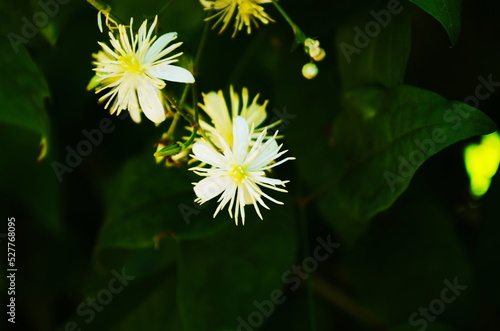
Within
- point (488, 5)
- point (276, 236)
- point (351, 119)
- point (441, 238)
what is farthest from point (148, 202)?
point (488, 5)

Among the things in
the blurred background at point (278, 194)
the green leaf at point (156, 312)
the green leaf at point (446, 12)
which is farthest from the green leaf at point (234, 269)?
the green leaf at point (446, 12)
